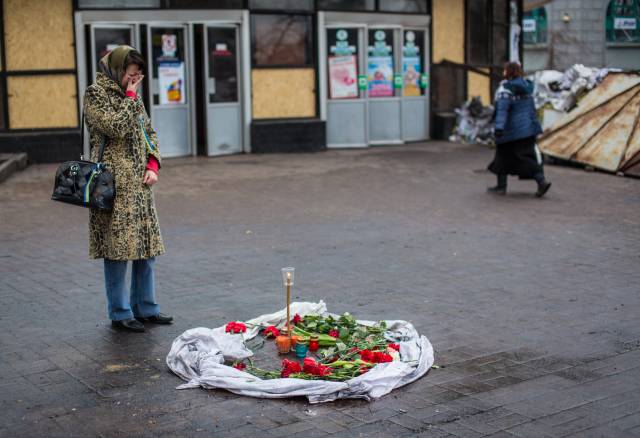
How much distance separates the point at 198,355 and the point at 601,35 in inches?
1261

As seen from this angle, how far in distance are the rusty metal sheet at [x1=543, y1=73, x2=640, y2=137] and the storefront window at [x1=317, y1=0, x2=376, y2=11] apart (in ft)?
15.9

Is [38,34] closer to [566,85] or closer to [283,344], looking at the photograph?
[566,85]

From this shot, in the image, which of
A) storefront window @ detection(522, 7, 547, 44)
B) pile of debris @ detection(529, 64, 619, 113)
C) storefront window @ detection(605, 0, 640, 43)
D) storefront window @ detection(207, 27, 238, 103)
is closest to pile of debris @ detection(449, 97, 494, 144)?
pile of debris @ detection(529, 64, 619, 113)

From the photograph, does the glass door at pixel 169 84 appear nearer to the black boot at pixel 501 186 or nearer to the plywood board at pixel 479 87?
the black boot at pixel 501 186

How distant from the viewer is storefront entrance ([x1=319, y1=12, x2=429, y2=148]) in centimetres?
1752

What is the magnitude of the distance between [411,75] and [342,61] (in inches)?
75.1

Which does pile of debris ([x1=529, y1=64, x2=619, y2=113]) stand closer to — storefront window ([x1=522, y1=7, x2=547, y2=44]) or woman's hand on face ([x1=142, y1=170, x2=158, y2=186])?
woman's hand on face ([x1=142, y1=170, x2=158, y2=186])

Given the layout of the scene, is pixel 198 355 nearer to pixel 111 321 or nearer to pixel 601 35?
pixel 111 321

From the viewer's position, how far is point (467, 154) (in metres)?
17.0

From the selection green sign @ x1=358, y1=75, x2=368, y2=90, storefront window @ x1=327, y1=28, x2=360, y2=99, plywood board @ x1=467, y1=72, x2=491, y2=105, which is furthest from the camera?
plywood board @ x1=467, y1=72, x2=491, y2=105

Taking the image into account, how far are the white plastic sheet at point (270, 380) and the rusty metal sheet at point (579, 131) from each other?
938 centimetres

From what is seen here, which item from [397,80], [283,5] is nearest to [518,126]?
[283,5]

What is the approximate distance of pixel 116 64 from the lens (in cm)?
608

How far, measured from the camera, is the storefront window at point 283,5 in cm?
1644
